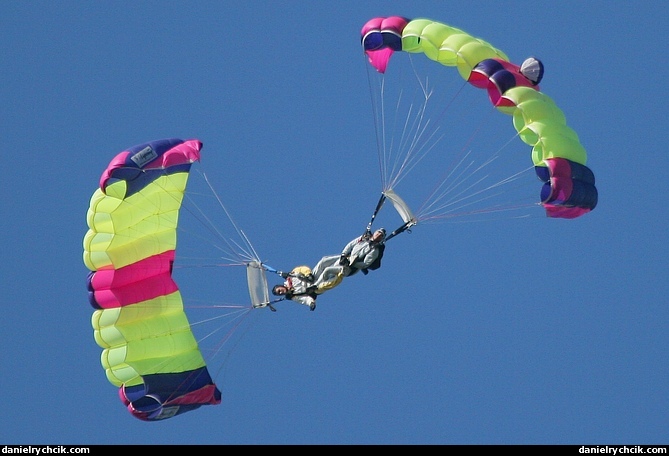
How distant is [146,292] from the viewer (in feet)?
76.5

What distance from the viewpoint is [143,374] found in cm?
2305

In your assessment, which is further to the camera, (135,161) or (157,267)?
(157,267)

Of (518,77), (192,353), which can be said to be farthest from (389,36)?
(192,353)

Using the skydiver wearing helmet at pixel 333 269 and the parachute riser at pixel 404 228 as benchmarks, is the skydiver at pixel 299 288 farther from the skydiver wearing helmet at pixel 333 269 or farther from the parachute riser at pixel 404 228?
the parachute riser at pixel 404 228

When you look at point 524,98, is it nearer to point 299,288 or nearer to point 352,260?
point 352,260

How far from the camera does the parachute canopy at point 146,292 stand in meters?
22.6

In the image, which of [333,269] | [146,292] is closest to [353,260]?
[333,269]

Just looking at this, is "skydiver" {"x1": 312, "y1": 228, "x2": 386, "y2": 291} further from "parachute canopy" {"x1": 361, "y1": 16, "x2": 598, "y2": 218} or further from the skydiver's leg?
"parachute canopy" {"x1": 361, "y1": 16, "x2": 598, "y2": 218}

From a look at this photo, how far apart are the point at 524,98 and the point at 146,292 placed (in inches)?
229

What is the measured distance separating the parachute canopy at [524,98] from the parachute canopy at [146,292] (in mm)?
3296

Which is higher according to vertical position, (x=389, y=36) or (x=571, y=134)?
(x=389, y=36)
